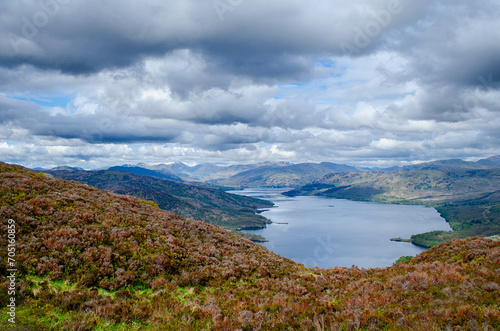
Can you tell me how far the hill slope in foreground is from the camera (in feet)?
34.5

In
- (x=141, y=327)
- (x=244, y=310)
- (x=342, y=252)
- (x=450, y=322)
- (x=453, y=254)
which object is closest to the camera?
(x=450, y=322)

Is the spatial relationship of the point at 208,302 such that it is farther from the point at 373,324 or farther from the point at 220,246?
the point at 220,246

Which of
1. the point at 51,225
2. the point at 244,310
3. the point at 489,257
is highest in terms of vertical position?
the point at 51,225

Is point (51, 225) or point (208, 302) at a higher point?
point (51, 225)

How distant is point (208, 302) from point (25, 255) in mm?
9356

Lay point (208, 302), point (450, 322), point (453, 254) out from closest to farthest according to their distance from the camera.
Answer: point (450, 322) → point (208, 302) → point (453, 254)

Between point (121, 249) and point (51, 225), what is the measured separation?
4.69m

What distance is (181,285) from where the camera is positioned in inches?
593

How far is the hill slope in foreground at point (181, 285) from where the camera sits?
10516 millimetres

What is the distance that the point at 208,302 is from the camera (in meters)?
13.0

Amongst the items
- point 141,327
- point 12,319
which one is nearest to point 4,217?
point 12,319

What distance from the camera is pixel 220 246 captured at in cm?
2336

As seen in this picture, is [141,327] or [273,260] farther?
[273,260]

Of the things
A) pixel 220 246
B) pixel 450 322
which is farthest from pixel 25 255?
pixel 450 322
